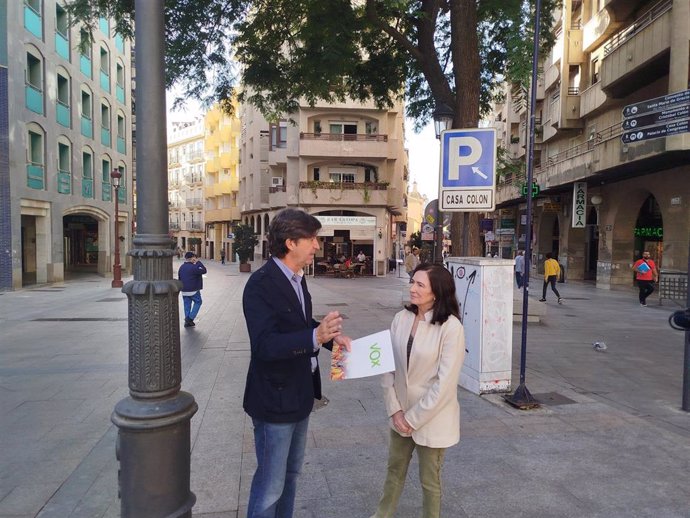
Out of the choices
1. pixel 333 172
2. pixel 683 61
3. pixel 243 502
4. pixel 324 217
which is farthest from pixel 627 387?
pixel 333 172

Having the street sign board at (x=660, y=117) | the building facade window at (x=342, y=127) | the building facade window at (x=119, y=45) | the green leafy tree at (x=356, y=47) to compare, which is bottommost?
the street sign board at (x=660, y=117)

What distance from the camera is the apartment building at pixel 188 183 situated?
66625 mm

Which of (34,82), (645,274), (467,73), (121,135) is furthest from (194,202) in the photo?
(467,73)

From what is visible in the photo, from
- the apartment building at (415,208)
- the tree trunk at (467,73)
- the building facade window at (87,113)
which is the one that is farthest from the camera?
the apartment building at (415,208)

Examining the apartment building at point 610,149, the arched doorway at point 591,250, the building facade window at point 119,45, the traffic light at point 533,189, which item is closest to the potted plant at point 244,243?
the building facade window at point 119,45

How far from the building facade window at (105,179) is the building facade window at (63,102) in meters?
4.26

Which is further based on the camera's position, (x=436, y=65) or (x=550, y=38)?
(x=550, y=38)

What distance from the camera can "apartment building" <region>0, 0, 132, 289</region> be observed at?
17953mm

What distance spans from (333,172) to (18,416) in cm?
2883

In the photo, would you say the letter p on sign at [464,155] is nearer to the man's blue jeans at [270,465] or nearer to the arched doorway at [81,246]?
the man's blue jeans at [270,465]

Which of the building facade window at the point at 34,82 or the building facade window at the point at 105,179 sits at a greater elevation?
the building facade window at the point at 34,82

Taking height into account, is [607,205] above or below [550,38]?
below

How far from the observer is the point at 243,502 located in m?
3.38

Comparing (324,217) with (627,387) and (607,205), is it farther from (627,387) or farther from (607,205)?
(627,387)
